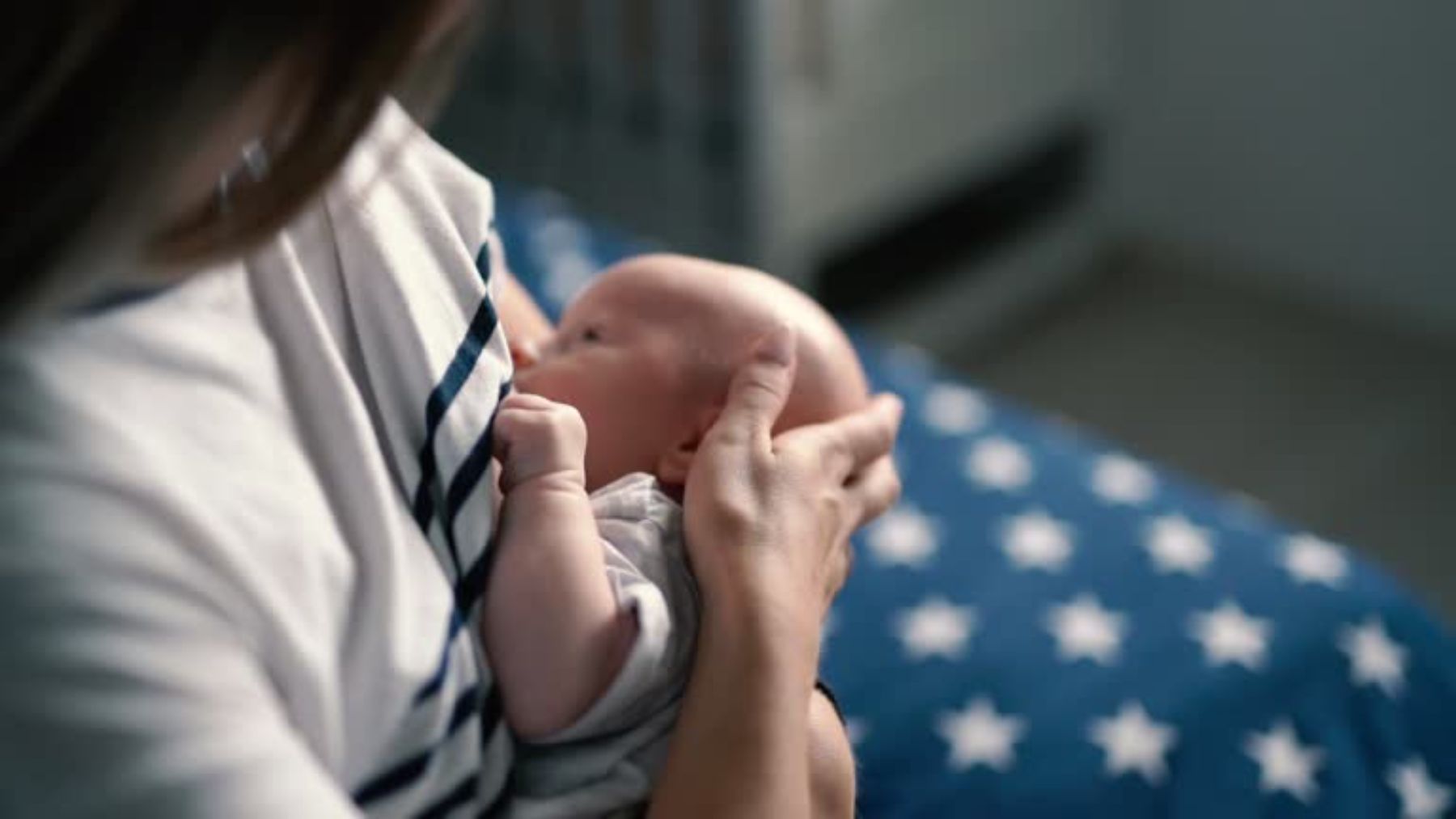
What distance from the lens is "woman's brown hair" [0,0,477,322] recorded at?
0.50 metres

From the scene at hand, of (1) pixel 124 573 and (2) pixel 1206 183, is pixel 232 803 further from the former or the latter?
(2) pixel 1206 183

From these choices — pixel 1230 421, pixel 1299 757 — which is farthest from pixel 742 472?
pixel 1230 421

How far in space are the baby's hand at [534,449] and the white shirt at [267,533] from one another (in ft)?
0.07

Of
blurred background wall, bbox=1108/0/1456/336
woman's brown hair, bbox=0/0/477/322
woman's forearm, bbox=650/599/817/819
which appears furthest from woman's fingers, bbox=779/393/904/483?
blurred background wall, bbox=1108/0/1456/336

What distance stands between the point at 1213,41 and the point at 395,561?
2.37 metres

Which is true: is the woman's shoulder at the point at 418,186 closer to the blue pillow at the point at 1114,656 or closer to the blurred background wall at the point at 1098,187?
the blue pillow at the point at 1114,656

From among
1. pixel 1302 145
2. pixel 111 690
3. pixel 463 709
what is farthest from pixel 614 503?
pixel 1302 145

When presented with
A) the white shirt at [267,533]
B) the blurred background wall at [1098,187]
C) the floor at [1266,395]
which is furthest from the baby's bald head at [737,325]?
the floor at [1266,395]

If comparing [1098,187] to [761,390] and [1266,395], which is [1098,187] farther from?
[761,390]

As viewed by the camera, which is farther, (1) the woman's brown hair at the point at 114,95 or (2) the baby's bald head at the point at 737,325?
(2) the baby's bald head at the point at 737,325

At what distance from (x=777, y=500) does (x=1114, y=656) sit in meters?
0.48

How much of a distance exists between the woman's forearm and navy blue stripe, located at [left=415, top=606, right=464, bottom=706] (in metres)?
0.14

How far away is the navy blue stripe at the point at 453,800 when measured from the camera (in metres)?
0.67

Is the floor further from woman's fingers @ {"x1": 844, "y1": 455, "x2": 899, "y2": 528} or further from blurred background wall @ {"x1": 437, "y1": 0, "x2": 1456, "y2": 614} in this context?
woman's fingers @ {"x1": 844, "y1": 455, "x2": 899, "y2": 528}
